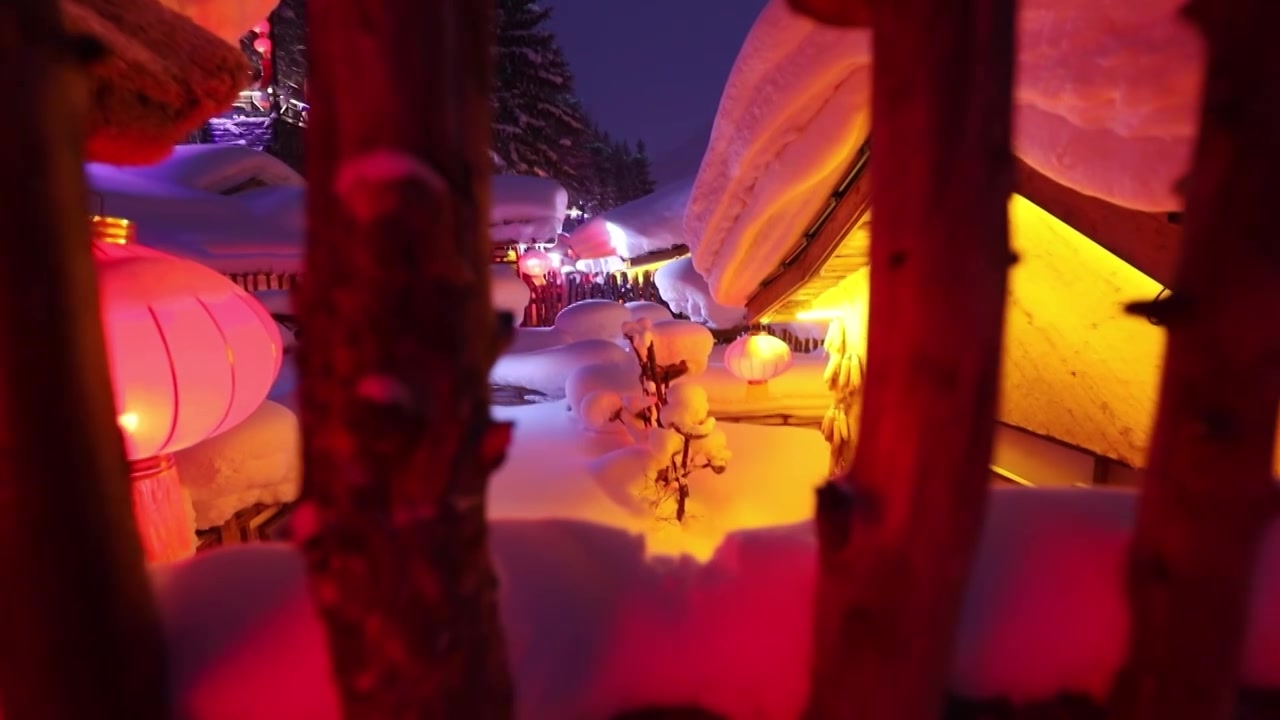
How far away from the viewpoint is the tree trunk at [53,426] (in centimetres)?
95

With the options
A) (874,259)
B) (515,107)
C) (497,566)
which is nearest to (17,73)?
(497,566)

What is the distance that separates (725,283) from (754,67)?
60.3 inches

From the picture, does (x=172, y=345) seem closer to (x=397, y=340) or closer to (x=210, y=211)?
(x=397, y=340)

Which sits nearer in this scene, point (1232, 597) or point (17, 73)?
point (17, 73)

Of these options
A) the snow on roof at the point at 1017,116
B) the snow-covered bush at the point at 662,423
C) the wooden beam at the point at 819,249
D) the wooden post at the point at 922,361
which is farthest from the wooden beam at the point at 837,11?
Result: the snow-covered bush at the point at 662,423

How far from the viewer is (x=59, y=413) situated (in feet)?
3.27

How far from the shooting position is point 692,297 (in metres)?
12.4

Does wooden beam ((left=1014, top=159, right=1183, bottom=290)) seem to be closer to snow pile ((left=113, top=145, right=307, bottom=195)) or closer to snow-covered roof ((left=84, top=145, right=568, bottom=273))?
snow-covered roof ((left=84, top=145, right=568, bottom=273))

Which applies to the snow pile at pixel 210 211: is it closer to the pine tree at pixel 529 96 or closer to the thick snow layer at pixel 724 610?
the pine tree at pixel 529 96

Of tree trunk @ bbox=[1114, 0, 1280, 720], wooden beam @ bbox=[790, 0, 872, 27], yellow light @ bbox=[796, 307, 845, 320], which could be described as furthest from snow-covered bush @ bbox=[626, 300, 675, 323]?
tree trunk @ bbox=[1114, 0, 1280, 720]

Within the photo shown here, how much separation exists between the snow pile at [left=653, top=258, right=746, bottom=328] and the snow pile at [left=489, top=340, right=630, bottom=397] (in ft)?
8.66

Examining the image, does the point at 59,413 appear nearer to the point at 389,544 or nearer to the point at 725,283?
the point at 389,544

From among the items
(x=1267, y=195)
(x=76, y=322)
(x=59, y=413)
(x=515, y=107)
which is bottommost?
(x=59, y=413)

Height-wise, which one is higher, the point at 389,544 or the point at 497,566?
the point at 389,544
